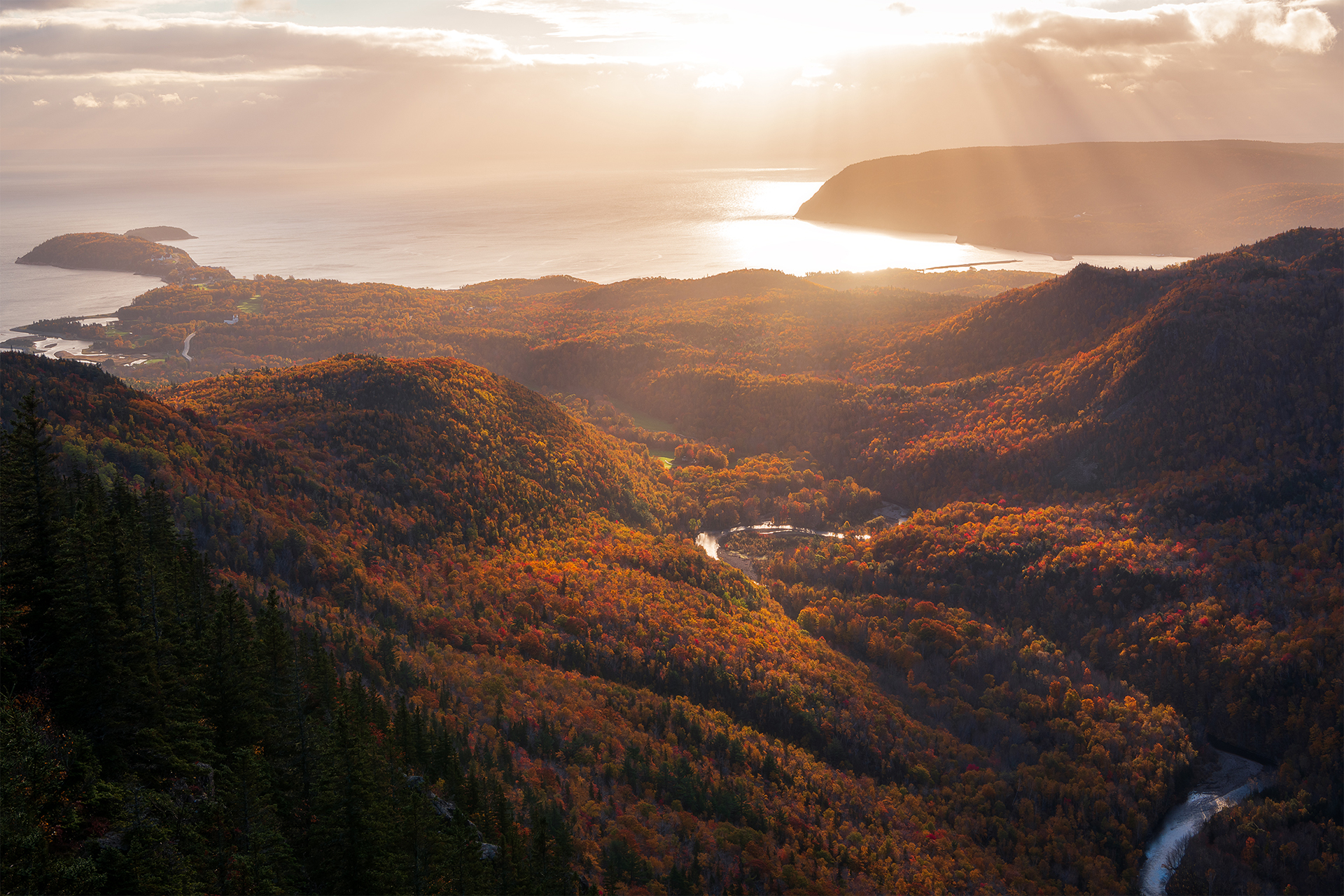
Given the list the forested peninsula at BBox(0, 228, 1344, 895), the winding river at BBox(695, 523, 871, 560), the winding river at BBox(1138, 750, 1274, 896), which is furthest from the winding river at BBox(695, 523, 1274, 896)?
the winding river at BBox(695, 523, 871, 560)

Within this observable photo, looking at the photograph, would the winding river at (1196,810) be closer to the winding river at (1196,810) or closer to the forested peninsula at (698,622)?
the winding river at (1196,810)

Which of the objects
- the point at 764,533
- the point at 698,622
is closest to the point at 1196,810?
the point at 698,622

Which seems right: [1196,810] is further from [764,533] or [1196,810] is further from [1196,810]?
[764,533]

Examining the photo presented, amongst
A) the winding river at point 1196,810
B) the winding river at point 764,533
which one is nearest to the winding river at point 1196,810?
the winding river at point 1196,810

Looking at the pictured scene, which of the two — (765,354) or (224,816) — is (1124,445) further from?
(224,816)

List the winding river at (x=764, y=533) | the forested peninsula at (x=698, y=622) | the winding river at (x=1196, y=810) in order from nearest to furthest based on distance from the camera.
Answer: the forested peninsula at (x=698, y=622)
the winding river at (x=1196, y=810)
the winding river at (x=764, y=533)

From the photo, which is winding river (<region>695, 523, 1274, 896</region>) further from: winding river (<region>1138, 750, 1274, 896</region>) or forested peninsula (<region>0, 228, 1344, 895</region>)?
forested peninsula (<region>0, 228, 1344, 895</region>)
